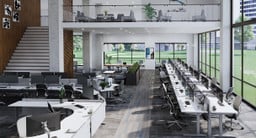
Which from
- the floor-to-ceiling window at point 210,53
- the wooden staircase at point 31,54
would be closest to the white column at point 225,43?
the floor-to-ceiling window at point 210,53

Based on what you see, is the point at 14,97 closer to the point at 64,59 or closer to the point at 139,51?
the point at 64,59

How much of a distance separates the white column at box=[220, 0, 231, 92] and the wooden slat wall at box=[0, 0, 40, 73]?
35.1 feet

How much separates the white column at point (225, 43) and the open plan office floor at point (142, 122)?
3337 mm

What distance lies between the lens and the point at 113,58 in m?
33.4

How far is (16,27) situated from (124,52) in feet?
48.3

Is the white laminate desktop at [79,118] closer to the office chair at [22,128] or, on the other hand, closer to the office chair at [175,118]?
the office chair at [22,128]

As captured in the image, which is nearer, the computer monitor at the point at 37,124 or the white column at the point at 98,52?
the computer monitor at the point at 37,124

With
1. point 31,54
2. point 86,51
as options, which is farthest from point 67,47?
point 86,51

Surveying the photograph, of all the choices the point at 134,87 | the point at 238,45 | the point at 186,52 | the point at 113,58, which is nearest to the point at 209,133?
the point at 238,45

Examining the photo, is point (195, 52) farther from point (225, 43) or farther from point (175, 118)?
point (175, 118)

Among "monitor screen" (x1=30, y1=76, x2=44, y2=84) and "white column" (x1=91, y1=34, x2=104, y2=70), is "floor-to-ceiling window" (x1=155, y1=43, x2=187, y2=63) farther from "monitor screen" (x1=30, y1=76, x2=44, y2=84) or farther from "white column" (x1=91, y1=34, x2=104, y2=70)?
"monitor screen" (x1=30, y1=76, x2=44, y2=84)

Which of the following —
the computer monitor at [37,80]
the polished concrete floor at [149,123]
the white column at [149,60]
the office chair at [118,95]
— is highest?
the white column at [149,60]

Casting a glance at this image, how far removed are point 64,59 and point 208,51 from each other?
35.6 ft

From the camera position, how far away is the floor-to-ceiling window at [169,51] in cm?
3161
